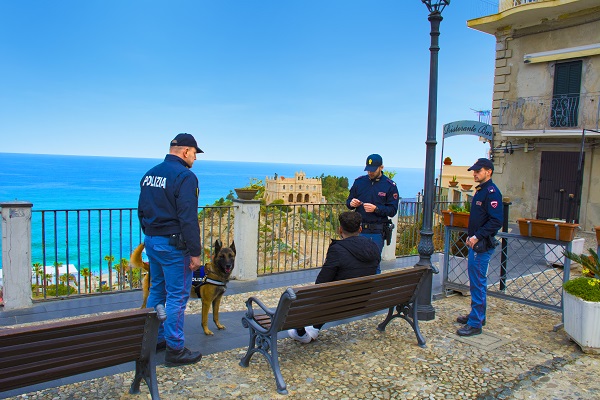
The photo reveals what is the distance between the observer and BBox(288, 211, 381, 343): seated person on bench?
4.44m

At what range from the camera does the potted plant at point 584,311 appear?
15.4ft

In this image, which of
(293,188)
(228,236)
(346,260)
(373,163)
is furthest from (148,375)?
(293,188)

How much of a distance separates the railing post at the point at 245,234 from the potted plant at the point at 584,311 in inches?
178

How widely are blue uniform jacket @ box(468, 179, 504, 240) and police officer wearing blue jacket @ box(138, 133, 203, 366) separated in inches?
122

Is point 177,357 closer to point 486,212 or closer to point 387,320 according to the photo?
point 387,320

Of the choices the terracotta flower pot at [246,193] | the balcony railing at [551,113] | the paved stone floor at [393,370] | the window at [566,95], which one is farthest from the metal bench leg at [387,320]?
the window at [566,95]

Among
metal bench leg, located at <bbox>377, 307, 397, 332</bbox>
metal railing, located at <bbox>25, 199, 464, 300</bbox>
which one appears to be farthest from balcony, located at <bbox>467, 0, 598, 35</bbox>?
metal bench leg, located at <bbox>377, 307, 397, 332</bbox>

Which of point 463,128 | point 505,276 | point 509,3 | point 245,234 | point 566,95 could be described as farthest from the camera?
point 509,3

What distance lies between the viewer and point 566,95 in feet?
56.2

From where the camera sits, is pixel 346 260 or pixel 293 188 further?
pixel 293 188

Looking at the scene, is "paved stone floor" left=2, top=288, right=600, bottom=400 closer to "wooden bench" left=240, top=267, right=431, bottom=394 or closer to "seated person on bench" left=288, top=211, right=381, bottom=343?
"wooden bench" left=240, top=267, right=431, bottom=394

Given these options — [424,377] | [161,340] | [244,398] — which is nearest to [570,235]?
[424,377]

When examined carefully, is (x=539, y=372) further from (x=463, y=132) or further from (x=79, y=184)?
(x=79, y=184)

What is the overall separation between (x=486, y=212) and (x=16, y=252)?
5.58 m
